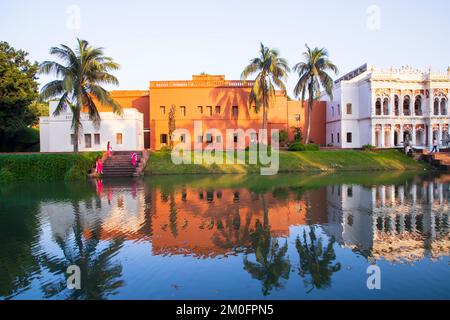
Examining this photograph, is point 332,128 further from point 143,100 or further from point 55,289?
point 55,289

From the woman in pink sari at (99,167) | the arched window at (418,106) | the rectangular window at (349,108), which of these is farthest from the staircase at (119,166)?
the arched window at (418,106)

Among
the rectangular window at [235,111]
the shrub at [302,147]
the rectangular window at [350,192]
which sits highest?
the rectangular window at [235,111]

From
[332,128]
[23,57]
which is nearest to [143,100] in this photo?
[23,57]

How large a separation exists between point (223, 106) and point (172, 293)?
31.1 m

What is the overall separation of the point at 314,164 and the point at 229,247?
21550 millimetres

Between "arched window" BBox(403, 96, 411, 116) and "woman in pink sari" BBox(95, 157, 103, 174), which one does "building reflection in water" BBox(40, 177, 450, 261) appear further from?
"arched window" BBox(403, 96, 411, 116)

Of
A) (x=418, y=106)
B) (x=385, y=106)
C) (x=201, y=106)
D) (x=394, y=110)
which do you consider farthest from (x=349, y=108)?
(x=201, y=106)

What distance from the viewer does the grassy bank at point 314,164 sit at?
88.6 ft

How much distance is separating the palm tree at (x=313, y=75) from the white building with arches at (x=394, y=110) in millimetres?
6175

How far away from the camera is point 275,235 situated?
8727 millimetres

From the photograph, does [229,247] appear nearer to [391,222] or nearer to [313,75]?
[391,222]

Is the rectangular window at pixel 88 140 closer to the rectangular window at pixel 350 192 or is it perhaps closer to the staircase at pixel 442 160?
the rectangular window at pixel 350 192
